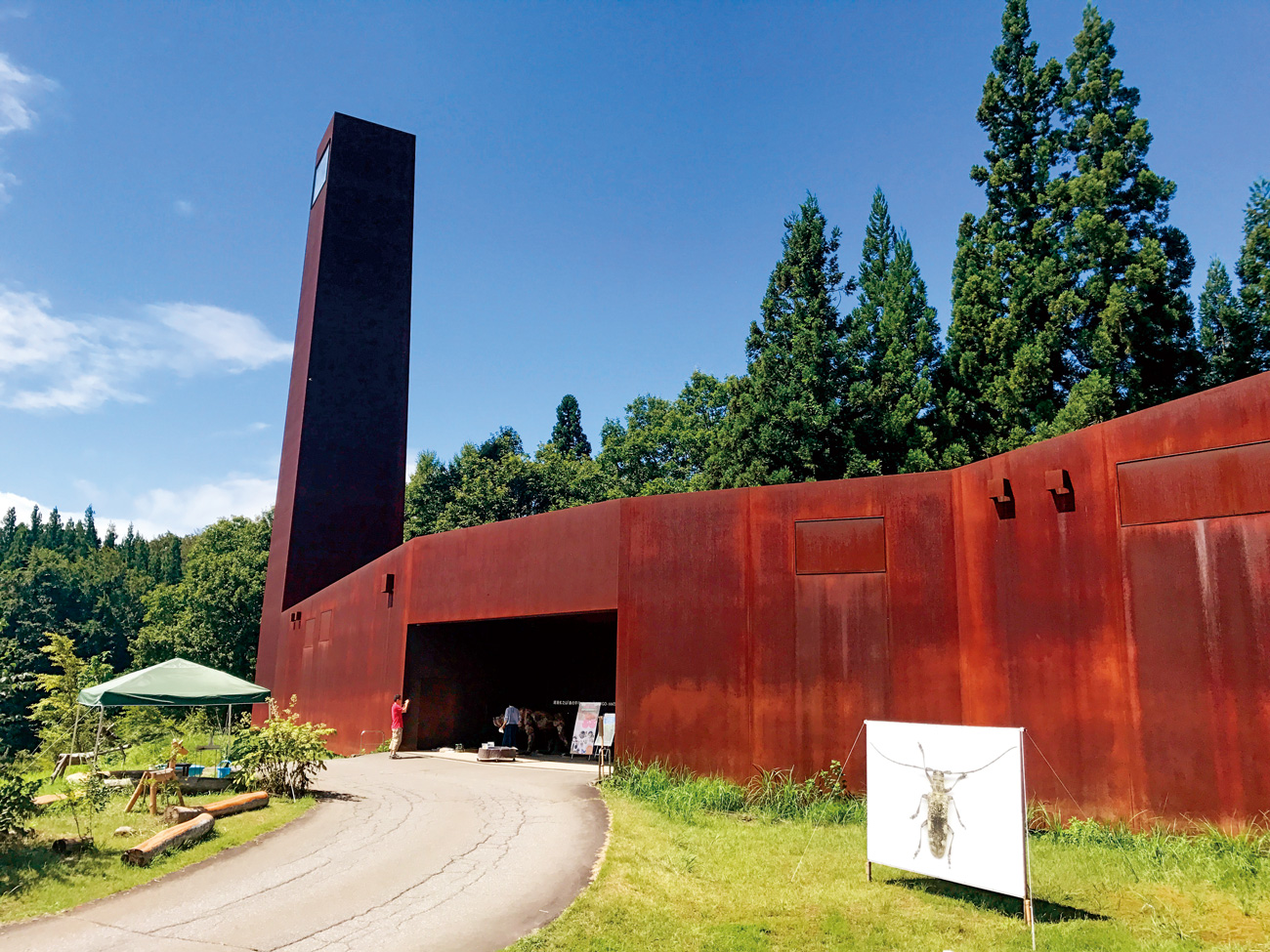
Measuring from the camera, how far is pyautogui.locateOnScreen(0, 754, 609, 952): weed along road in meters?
8.15

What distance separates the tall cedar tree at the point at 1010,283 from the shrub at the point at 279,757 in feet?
69.5

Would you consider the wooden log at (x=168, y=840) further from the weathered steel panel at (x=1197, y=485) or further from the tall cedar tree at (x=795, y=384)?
the tall cedar tree at (x=795, y=384)

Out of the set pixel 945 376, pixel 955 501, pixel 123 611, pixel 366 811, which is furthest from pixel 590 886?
pixel 123 611

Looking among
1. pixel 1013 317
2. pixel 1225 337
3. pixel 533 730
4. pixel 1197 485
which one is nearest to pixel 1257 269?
pixel 1225 337

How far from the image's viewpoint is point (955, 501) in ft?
47.8

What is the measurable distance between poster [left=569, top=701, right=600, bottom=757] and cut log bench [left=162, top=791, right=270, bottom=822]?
7.38 meters

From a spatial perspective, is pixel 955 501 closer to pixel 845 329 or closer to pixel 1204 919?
pixel 1204 919

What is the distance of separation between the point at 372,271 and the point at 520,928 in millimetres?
32583

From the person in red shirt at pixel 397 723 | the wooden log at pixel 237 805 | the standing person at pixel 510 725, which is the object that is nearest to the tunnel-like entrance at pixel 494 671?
the person in red shirt at pixel 397 723

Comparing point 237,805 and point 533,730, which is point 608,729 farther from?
point 237,805

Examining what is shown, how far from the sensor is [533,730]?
21.9 m

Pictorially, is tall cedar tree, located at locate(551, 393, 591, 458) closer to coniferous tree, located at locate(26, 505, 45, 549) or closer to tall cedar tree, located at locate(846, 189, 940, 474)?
tall cedar tree, located at locate(846, 189, 940, 474)

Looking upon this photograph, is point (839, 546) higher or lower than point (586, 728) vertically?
higher

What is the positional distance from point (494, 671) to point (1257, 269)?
2499 cm
